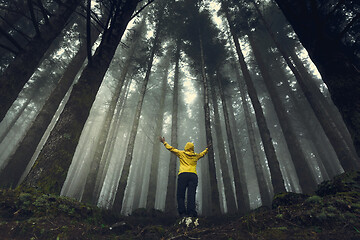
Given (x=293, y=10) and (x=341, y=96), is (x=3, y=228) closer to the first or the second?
(x=341, y=96)

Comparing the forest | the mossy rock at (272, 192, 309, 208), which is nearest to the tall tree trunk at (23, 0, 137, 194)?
the forest

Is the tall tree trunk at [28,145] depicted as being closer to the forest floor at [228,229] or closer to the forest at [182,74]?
the forest at [182,74]

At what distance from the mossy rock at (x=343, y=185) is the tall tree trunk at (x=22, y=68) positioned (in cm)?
560

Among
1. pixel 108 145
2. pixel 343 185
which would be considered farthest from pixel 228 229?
pixel 108 145

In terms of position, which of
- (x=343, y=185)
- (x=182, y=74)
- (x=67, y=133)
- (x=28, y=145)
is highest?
(x=182, y=74)

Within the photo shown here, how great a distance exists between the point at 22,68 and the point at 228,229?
471cm

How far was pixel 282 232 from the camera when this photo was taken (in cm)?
197

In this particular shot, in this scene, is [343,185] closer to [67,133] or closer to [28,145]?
[67,133]

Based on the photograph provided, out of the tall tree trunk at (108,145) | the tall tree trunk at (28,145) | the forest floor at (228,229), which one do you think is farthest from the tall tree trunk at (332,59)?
the tall tree trunk at (108,145)

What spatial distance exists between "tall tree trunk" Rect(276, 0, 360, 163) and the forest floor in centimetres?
100

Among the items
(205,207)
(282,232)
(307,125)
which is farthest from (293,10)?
(307,125)

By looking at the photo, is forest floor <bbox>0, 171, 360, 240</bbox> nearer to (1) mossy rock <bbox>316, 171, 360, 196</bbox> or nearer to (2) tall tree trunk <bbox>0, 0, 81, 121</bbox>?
(1) mossy rock <bbox>316, 171, 360, 196</bbox>

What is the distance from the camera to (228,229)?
8.16 feet

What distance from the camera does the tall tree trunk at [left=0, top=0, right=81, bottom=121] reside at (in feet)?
10.9
